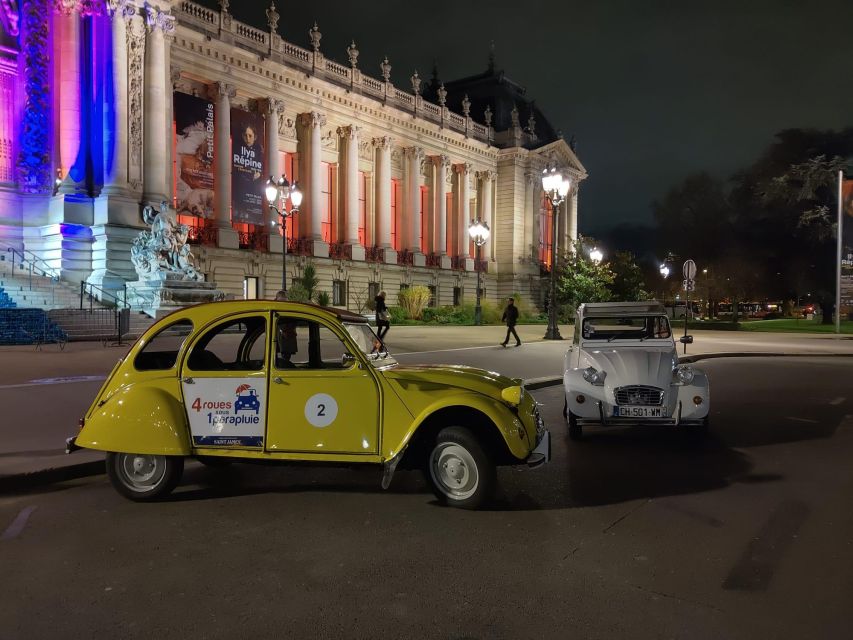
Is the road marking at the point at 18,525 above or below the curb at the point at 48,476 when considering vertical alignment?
below

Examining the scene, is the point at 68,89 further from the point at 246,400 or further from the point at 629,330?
the point at 246,400

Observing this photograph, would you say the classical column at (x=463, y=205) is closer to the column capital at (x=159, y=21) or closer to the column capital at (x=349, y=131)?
the column capital at (x=349, y=131)

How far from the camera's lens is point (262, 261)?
1513 inches

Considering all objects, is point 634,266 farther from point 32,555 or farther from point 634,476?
point 32,555

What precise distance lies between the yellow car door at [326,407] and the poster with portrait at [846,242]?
117 ft

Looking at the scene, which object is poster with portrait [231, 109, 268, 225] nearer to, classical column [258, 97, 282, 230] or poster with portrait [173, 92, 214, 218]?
classical column [258, 97, 282, 230]

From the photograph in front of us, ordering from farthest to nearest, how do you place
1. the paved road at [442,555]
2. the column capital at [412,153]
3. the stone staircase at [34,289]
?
the column capital at [412,153] < the stone staircase at [34,289] < the paved road at [442,555]

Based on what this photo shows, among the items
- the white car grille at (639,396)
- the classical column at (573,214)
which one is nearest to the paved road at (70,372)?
the white car grille at (639,396)

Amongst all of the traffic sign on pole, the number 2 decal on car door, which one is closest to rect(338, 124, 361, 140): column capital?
the traffic sign on pole

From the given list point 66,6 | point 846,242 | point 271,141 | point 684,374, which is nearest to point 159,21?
point 66,6

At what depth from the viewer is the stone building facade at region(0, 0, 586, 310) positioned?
91.9ft

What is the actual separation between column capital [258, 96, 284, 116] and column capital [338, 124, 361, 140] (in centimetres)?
650

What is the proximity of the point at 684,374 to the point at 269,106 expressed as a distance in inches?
1459

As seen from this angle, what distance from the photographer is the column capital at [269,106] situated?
130ft
